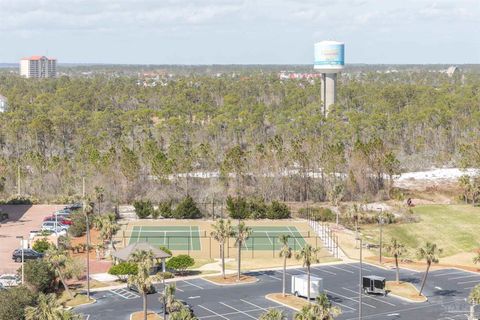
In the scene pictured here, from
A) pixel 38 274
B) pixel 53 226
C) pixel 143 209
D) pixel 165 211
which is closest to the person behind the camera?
pixel 38 274

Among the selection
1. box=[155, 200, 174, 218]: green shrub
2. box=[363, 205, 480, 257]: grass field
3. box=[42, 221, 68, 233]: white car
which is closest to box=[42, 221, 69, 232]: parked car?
box=[42, 221, 68, 233]: white car

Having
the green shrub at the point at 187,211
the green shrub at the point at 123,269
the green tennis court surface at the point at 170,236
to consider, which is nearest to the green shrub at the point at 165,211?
the green shrub at the point at 187,211

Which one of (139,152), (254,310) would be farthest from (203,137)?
(254,310)

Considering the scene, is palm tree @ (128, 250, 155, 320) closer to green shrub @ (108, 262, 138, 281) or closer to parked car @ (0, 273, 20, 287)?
green shrub @ (108, 262, 138, 281)

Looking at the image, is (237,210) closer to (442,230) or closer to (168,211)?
(168,211)
